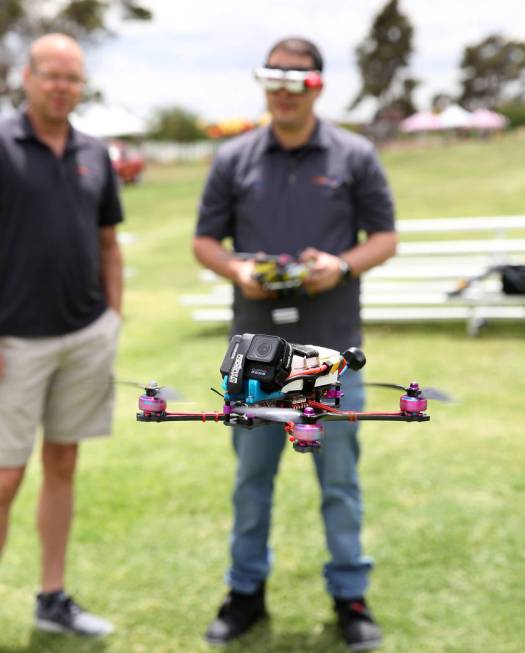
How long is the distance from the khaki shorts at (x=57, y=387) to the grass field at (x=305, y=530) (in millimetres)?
897

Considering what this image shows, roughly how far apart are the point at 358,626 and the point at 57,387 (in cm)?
152

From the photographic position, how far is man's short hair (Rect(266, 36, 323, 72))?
2.68m

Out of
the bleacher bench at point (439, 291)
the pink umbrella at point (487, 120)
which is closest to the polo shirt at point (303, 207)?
the bleacher bench at point (439, 291)

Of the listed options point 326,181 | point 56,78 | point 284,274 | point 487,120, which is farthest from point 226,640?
point 487,120

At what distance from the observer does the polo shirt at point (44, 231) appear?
2.90 meters

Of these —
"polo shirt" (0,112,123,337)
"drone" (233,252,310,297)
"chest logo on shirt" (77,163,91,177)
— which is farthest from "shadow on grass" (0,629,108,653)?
"drone" (233,252,310,297)

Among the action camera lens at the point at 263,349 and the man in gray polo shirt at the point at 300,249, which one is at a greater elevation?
the action camera lens at the point at 263,349

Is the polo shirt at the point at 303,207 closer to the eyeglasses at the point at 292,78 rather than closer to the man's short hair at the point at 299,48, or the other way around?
the man's short hair at the point at 299,48

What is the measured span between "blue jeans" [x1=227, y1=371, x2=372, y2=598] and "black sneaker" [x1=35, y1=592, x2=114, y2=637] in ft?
1.92

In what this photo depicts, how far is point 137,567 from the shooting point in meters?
3.92

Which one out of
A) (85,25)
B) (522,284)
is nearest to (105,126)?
(522,284)

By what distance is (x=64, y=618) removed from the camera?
134 inches

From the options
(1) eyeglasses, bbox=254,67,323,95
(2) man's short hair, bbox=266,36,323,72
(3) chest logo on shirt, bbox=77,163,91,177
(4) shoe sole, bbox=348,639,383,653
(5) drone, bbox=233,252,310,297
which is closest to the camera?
(1) eyeglasses, bbox=254,67,323,95

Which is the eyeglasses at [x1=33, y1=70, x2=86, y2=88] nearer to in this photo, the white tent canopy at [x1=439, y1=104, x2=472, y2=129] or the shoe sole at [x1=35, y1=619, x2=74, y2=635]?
the shoe sole at [x1=35, y1=619, x2=74, y2=635]
